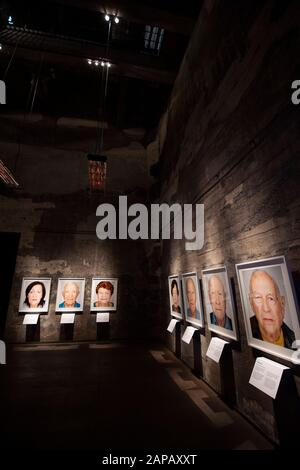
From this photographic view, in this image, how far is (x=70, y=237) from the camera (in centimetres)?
688

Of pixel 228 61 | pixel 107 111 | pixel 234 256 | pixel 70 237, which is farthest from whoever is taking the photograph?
pixel 107 111

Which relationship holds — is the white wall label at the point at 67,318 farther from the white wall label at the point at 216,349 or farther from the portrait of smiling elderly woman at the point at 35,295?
the white wall label at the point at 216,349

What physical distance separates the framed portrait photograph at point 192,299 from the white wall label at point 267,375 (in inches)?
58.4

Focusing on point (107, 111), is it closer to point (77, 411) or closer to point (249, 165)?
point (249, 165)

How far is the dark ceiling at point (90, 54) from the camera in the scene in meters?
5.07

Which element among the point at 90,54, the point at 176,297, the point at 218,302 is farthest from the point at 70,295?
the point at 90,54

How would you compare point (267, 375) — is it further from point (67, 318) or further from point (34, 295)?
point (34, 295)

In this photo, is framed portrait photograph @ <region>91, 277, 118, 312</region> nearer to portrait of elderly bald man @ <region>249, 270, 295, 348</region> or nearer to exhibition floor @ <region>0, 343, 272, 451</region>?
exhibition floor @ <region>0, 343, 272, 451</region>

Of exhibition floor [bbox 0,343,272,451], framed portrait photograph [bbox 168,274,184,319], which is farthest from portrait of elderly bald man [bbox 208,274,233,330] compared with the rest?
framed portrait photograph [bbox 168,274,184,319]

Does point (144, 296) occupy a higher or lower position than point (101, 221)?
lower

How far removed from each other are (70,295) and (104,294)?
94cm

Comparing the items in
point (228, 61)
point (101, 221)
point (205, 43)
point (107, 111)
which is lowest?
point (101, 221)
